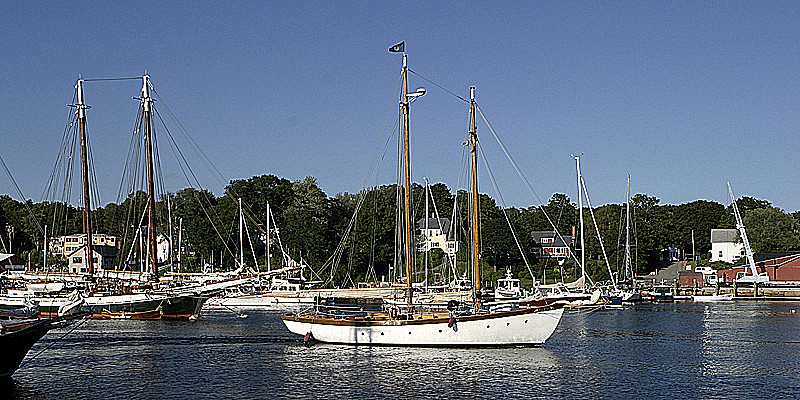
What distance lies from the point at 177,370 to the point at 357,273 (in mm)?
83053

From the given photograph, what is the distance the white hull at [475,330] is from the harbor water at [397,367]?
658 millimetres

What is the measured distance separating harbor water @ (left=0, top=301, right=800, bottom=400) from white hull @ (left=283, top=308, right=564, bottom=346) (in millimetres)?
658

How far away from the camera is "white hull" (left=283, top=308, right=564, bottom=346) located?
47.1 meters

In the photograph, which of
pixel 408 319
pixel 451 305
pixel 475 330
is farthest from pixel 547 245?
pixel 475 330

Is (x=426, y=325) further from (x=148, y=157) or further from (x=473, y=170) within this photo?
(x=148, y=157)

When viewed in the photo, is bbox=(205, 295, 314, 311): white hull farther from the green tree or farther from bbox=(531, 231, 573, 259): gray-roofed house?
the green tree

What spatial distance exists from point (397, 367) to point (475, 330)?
6782 mm

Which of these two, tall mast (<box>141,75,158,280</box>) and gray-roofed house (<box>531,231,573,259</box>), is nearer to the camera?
tall mast (<box>141,75,158,280</box>)

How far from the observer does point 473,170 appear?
52812 mm

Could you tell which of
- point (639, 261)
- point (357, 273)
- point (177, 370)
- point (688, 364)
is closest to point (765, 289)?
point (639, 261)

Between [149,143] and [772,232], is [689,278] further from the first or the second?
[149,143]

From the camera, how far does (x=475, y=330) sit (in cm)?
4712

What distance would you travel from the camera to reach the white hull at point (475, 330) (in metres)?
47.1

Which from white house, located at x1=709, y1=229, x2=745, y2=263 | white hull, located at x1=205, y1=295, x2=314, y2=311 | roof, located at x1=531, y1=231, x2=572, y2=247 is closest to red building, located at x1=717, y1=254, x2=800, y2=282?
white house, located at x1=709, y1=229, x2=745, y2=263
